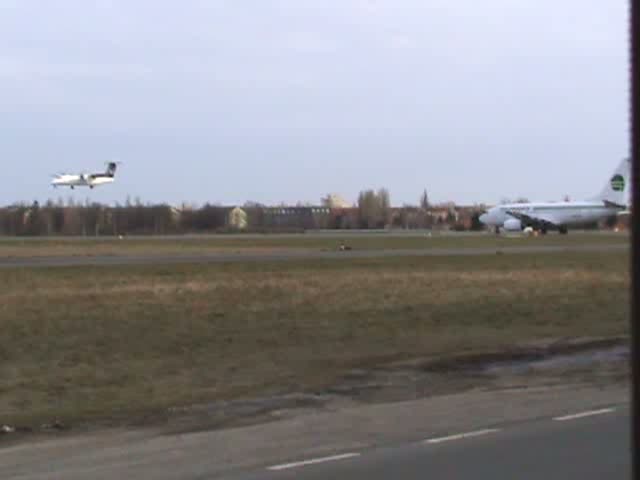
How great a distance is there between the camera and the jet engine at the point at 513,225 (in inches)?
3696

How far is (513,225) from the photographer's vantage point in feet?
311

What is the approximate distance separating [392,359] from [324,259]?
2856 centimetres

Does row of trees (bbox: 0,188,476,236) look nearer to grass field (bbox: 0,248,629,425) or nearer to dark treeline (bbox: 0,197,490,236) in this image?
dark treeline (bbox: 0,197,490,236)

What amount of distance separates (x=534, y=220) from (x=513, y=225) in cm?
341

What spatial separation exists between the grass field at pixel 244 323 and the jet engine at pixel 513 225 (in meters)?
53.6

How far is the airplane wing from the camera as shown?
91688 mm

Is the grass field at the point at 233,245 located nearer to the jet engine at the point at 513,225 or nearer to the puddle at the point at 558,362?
the jet engine at the point at 513,225

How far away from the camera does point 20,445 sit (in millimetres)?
9344

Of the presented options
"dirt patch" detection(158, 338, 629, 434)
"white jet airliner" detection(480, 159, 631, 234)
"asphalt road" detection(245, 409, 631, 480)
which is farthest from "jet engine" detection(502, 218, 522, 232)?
"asphalt road" detection(245, 409, 631, 480)

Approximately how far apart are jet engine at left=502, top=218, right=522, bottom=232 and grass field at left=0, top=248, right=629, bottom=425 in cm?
5364

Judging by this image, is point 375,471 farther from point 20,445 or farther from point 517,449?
point 20,445

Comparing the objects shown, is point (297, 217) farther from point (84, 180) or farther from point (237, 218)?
point (84, 180)

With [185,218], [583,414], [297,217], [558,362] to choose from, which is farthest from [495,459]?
[297,217]

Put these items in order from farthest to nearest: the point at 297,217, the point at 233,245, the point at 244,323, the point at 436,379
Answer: the point at 297,217 → the point at 233,245 → the point at 244,323 → the point at 436,379
